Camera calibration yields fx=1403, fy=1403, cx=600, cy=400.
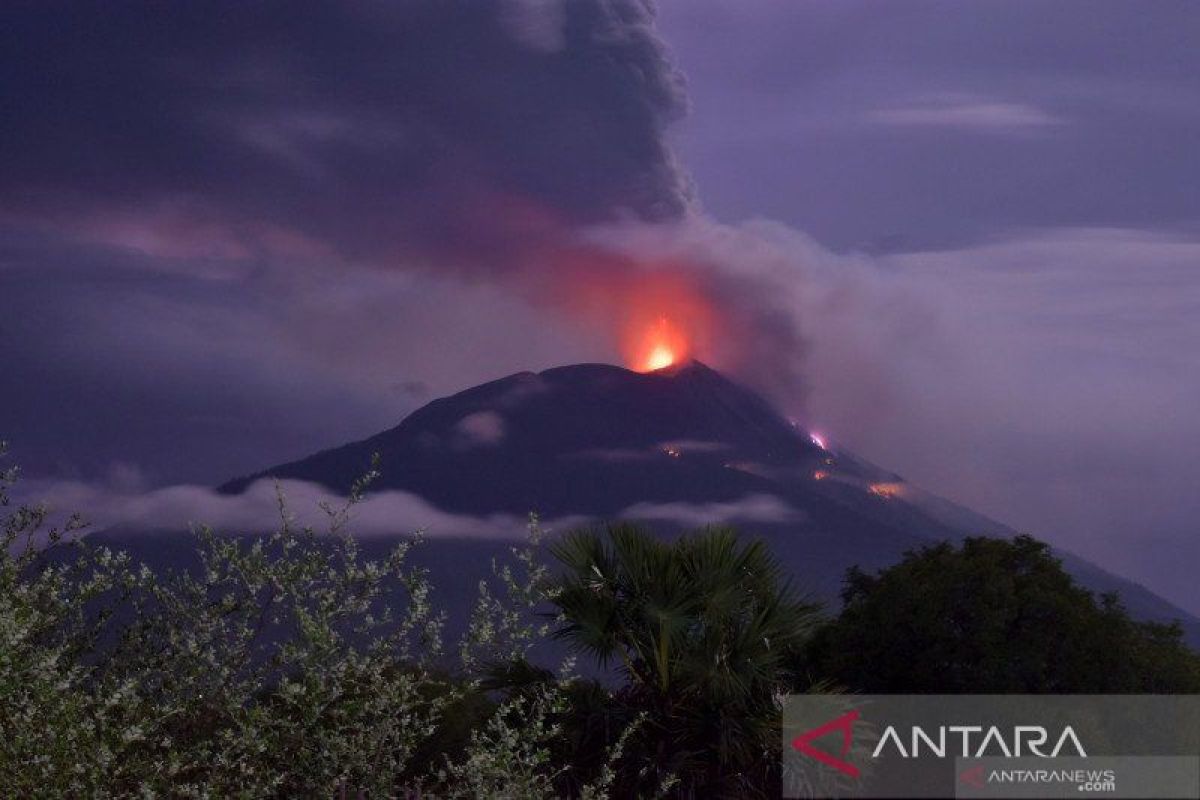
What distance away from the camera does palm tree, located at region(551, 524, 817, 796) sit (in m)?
17.0

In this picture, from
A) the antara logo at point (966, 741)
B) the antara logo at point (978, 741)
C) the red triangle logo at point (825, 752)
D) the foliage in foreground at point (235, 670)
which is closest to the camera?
the foliage in foreground at point (235, 670)

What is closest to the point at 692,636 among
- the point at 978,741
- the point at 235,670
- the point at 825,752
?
the point at 825,752

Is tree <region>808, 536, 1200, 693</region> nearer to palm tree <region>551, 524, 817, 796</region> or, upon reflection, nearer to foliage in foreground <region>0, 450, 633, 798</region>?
palm tree <region>551, 524, 817, 796</region>

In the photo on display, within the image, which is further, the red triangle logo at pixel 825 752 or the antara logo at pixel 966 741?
the antara logo at pixel 966 741

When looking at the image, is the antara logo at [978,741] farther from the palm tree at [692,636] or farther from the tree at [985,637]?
the palm tree at [692,636]

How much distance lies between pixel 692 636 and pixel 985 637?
9487mm

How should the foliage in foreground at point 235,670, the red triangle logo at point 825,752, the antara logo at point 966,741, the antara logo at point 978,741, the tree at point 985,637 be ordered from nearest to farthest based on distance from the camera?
the foliage in foreground at point 235,670, the red triangle logo at point 825,752, the antara logo at point 966,741, the antara logo at point 978,741, the tree at point 985,637

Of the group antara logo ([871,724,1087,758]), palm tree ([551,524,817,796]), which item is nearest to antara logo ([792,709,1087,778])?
antara logo ([871,724,1087,758])

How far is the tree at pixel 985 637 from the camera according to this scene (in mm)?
25141

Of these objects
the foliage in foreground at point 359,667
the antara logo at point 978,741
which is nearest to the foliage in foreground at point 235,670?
the foliage in foreground at point 359,667

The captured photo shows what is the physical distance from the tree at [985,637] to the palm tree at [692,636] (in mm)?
7675

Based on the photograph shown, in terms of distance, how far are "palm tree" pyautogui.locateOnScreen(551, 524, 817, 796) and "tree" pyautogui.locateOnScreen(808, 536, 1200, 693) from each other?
7.67m

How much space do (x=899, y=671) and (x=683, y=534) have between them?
8141mm

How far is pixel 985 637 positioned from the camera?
2509 cm
